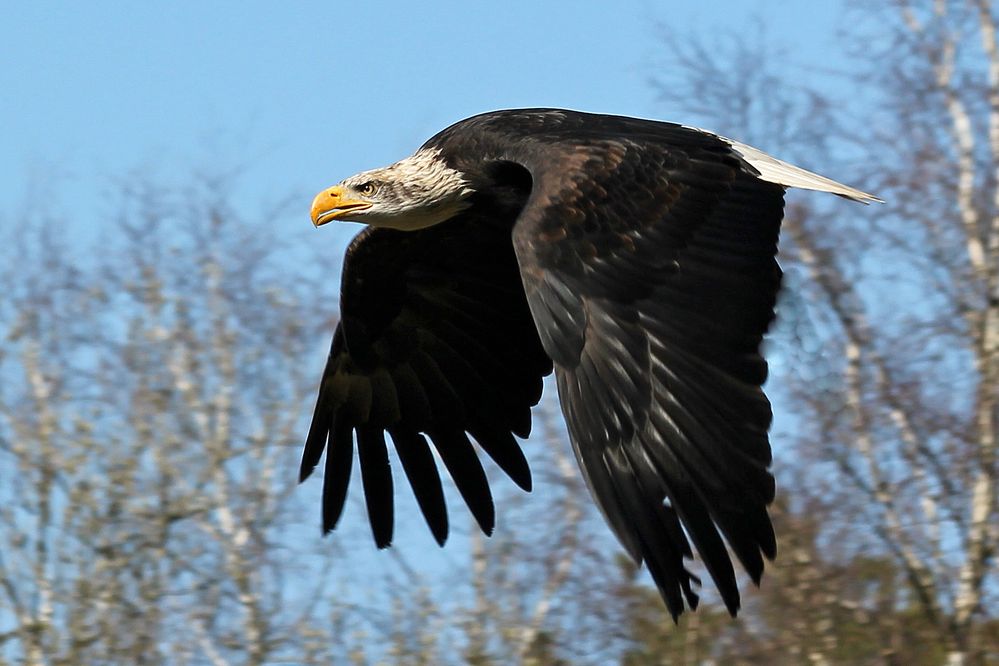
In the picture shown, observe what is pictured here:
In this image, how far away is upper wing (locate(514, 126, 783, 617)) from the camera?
288 inches

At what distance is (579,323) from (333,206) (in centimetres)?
187

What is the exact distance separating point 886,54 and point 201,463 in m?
5.55

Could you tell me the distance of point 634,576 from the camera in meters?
13.5

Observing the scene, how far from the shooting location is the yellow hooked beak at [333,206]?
9219 mm

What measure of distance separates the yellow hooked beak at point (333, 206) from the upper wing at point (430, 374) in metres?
0.42

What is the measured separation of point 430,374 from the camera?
995 centimetres

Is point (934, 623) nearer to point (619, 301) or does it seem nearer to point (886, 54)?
point (886, 54)

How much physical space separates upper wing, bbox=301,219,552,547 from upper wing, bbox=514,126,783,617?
164 cm

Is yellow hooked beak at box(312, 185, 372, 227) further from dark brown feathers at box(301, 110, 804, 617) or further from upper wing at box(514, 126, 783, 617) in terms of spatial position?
upper wing at box(514, 126, 783, 617)

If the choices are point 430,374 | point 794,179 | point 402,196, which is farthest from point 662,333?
point 430,374

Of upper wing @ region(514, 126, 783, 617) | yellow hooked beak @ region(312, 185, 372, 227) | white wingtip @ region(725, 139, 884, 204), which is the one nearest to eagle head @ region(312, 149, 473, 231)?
yellow hooked beak @ region(312, 185, 372, 227)

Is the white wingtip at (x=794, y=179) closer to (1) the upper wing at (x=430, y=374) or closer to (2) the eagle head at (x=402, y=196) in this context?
(2) the eagle head at (x=402, y=196)

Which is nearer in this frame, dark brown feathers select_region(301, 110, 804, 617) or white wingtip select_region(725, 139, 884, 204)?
dark brown feathers select_region(301, 110, 804, 617)

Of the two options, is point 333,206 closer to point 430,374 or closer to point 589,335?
point 430,374
